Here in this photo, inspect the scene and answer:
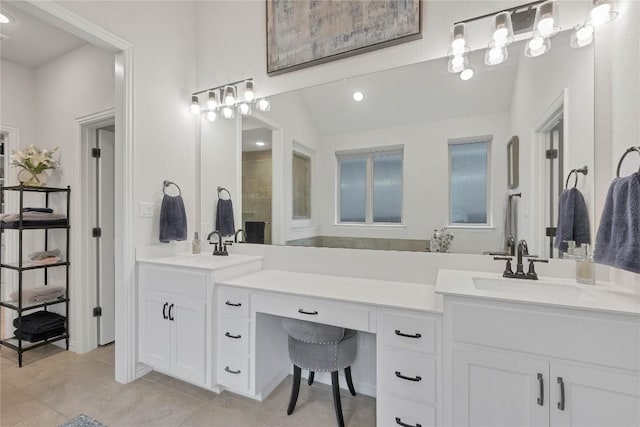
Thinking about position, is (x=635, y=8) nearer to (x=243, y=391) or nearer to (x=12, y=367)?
(x=243, y=391)

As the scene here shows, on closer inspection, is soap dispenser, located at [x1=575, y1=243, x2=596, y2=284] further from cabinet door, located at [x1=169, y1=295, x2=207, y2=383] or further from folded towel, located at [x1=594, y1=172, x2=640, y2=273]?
cabinet door, located at [x1=169, y1=295, x2=207, y2=383]

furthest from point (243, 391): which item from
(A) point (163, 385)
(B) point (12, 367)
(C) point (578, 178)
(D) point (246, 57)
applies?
(D) point (246, 57)

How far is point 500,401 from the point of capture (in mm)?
1204

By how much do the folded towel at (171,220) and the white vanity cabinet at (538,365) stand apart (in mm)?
2054

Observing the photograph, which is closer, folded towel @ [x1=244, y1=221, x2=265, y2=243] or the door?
folded towel @ [x1=244, y1=221, x2=265, y2=243]

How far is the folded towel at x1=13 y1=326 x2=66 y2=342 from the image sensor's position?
2523 mm

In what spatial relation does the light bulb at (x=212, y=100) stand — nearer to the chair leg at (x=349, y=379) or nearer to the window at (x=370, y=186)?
the window at (x=370, y=186)

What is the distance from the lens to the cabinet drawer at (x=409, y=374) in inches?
54.1

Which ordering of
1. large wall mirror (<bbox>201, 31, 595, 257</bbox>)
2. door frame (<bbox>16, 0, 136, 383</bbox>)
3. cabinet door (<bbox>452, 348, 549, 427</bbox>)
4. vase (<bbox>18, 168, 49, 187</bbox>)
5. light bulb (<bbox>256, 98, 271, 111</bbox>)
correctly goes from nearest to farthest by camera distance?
cabinet door (<bbox>452, 348, 549, 427</bbox>) → large wall mirror (<bbox>201, 31, 595, 257</bbox>) → door frame (<bbox>16, 0, 136, 383</bbox>) → light bulb (<bbox>256, 98, 271, 111</bbox>) → vase (<bbox>18, 168, 49, 187</bbox>)

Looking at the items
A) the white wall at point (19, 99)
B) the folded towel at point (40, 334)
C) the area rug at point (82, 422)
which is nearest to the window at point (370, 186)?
the area rug at point (82, 422)

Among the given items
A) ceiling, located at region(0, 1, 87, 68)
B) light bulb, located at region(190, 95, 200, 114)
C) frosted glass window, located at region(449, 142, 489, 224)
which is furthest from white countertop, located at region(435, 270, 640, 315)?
ceiling, located at region(0, 1, 87, 68)

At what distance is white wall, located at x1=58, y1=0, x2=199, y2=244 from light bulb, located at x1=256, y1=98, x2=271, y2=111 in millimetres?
711

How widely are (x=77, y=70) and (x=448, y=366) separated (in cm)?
383

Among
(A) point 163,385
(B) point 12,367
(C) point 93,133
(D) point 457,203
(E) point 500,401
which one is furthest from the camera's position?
(C) point 93,133
